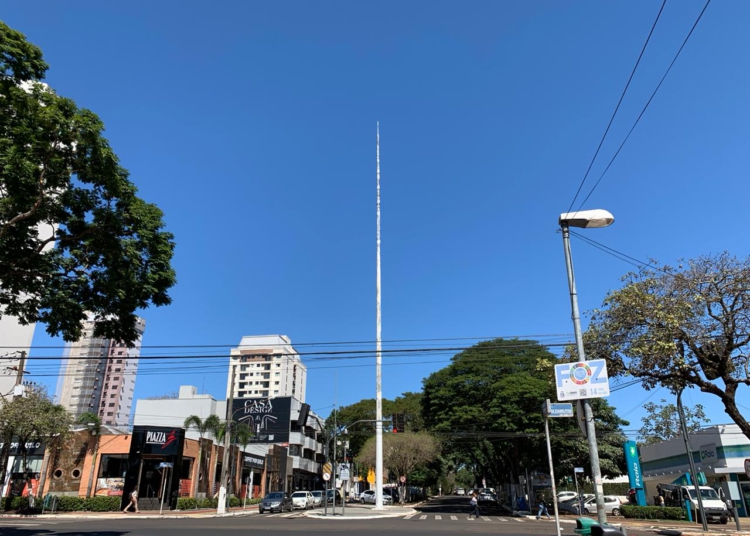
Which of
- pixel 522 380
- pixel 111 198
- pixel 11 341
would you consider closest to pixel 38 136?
pixel 111 198

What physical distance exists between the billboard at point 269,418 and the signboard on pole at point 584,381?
58537mm

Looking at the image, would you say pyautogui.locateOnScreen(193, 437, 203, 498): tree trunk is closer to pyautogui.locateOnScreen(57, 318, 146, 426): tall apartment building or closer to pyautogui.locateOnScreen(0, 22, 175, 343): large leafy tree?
pyautogui.locateOnScreen(0, 22, 175, 343): large leafy tree

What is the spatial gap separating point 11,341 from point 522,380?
5011cm

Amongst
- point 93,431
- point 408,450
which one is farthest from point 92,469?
point 408,450

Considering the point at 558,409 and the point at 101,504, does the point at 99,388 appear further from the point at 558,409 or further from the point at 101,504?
the point at 558,409

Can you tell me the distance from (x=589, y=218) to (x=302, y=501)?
131 ft

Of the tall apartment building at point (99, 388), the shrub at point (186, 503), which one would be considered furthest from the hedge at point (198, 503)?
the tall apartment building at point (99, 388)

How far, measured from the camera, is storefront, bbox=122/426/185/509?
35.6 m

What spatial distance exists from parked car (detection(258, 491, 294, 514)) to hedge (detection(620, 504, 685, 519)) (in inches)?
894

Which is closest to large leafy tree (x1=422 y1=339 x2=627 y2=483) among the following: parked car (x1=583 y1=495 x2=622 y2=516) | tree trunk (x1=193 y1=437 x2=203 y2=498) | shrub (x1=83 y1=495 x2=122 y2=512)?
parked car (x1=583 y1=495 x2=622 y2=516)

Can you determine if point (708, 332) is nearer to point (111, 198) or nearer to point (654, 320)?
point (654, 320)

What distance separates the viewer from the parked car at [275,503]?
3578 centimetres

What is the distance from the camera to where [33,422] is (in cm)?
3186

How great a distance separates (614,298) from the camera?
17.6m
